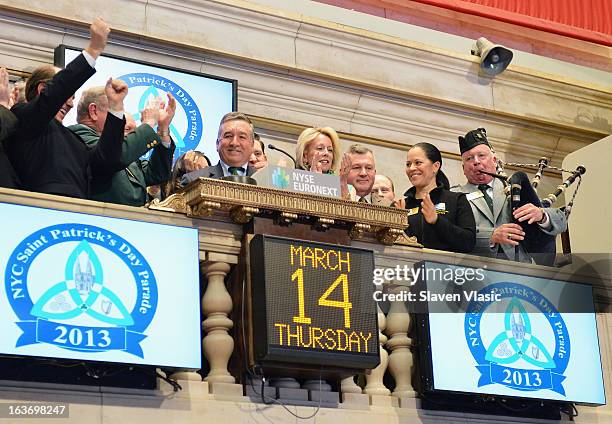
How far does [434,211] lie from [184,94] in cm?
309

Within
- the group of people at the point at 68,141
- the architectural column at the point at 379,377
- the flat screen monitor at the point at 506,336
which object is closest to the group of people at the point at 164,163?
the group of people at the point at 68,141

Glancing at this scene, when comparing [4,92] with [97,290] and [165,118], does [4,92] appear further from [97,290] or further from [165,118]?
[97,290]

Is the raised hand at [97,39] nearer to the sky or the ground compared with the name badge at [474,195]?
nearer to the sky

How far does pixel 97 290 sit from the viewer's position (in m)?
7.47

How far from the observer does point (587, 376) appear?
920 centimetres

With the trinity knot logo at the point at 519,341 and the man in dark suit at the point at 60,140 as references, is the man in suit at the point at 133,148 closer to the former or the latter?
the man in dark suit at the point at 60,140

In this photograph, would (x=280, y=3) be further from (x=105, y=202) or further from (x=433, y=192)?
(x=105, y=202)

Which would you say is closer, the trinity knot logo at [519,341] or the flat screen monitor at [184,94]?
the trinity knot logo at [519,341]

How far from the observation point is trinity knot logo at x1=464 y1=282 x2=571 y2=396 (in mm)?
8758

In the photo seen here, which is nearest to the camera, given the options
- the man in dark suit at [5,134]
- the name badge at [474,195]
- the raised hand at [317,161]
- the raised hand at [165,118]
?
the man in dark suit at [5,134]

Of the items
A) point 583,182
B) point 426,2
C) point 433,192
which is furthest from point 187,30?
point 583,182

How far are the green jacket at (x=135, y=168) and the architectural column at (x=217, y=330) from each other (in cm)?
75

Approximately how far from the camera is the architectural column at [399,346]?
852cm

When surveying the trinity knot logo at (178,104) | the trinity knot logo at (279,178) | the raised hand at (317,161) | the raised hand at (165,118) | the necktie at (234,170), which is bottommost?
the trinity knot logo at (279,178)
